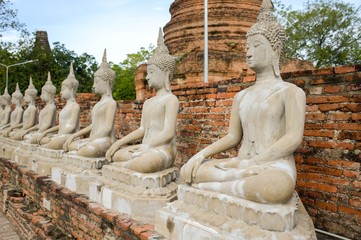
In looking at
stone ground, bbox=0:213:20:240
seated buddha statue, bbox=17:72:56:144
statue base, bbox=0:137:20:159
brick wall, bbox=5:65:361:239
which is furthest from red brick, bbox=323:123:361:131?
statue base, bbox=0:137:20:159

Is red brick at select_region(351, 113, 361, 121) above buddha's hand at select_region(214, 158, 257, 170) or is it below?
above

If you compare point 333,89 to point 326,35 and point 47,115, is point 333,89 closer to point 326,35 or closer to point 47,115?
point 47,115

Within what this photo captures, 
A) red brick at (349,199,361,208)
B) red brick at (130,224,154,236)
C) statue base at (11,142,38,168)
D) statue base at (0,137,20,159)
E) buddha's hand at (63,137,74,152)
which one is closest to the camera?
red brick at (130,224,154,236)

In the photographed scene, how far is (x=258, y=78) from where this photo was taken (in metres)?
3.08

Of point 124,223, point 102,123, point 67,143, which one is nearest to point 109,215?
point 124,223

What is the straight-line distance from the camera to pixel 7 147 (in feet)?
27.2

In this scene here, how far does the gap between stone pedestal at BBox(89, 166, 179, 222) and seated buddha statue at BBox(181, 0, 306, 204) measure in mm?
615

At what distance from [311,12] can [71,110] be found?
15.2m

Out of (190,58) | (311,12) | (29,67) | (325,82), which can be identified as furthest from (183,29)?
(29,67)

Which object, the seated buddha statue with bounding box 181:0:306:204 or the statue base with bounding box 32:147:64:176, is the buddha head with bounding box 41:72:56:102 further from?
the seated buddha statue with bounding box 181:0:306:204

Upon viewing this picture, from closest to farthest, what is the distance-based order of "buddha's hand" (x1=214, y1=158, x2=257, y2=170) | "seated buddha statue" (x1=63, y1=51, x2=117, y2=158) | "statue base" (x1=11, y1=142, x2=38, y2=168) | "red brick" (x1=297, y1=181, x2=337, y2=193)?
"buddha's hand" (x1=214, y1=158, x2=257, y2=170), "red brick" (x1=297, y1=181, x2=337, y2=193), "seated buddha statue" (x1=63, y1=51, x2=117, y2=158), "statue base" (x1=11, y1=142, x2=38, y2=168)

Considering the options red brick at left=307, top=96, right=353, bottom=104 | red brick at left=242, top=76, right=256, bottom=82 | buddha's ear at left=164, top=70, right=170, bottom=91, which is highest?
red brick at left=242, top=76, right=256, bottom=82

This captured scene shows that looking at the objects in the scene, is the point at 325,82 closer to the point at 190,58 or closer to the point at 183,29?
the point at 190,58

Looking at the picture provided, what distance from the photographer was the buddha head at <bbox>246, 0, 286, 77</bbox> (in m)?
2.92
